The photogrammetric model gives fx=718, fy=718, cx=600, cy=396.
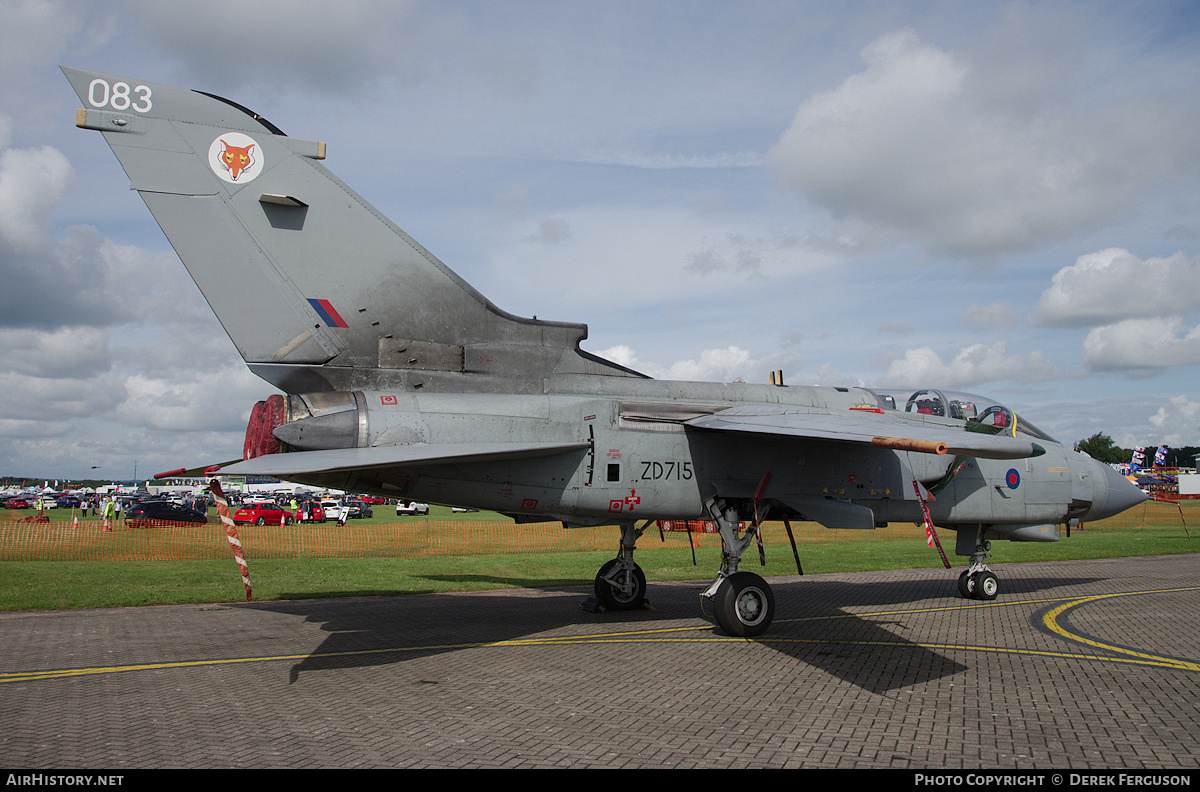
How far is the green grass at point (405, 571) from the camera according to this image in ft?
46.1

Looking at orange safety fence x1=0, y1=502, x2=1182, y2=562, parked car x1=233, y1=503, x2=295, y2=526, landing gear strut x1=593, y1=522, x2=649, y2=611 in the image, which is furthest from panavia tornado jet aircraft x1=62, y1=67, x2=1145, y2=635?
parked car x1=233, y1=503, x2=295, y2=526

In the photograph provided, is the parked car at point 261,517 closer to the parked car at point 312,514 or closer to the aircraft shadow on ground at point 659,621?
the parked car at point 312,514

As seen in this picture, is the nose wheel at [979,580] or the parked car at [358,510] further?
the parked car at [358,510]

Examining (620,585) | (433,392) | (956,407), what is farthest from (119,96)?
(956,407)

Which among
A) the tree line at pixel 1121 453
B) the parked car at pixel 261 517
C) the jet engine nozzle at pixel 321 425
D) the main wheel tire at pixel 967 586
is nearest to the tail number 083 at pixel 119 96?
the jet engine nozzle at pixel 321 425

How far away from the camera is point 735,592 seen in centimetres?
977

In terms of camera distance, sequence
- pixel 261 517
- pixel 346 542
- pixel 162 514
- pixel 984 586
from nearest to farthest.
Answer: pixel 984 586, pixel 346 542, pixel 162 514, pixel 261 517

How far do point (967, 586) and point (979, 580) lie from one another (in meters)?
0.24

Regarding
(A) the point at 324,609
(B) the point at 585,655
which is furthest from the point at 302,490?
(B) the point at 585,655

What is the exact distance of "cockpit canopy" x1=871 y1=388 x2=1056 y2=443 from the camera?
38.4ft

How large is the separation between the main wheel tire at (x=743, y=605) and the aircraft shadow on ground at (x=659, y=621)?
0.30 meters

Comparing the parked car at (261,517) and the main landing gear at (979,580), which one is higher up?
the main landing gear at (979,580)

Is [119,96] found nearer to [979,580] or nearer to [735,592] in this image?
[735,592]
